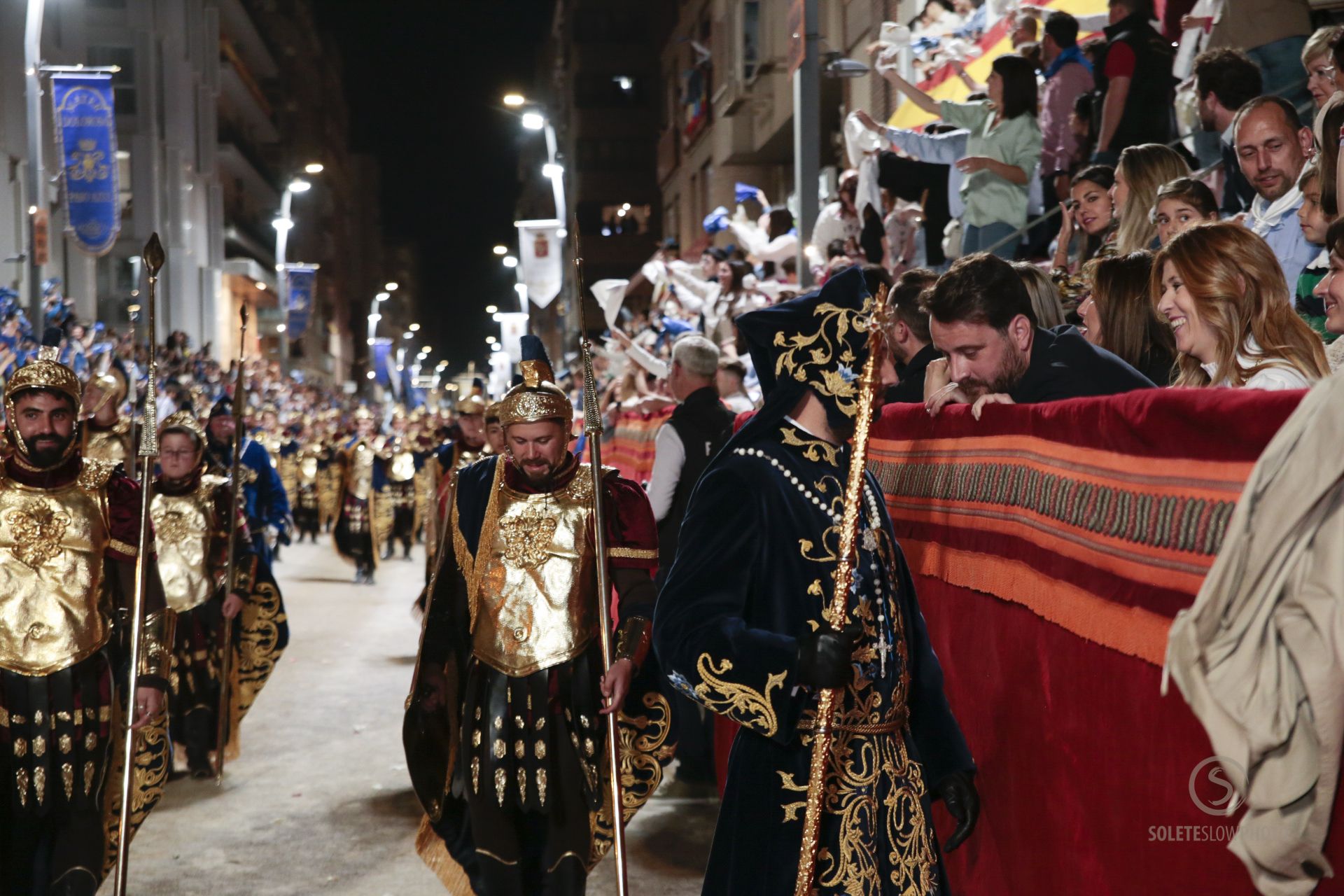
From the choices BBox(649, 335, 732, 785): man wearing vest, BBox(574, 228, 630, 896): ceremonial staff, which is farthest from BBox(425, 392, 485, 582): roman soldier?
BBox(574, 228, 630, 896): ceremonial staff

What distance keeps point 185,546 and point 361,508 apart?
1402 centimetres

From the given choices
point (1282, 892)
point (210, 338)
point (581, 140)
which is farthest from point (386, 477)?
point (581, 140)

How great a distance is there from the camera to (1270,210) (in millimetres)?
5809

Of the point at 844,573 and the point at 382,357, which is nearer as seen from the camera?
the point at 844,573

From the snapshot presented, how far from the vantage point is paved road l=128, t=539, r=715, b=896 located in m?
6.73

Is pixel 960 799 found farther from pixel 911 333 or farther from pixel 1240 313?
pixel 911 333

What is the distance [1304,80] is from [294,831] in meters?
6.32

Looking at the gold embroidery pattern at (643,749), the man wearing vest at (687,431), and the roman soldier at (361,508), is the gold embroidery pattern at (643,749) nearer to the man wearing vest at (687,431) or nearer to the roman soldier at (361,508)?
the man wearing vest at (687,431)

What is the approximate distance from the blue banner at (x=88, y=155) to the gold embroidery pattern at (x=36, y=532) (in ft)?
68.0

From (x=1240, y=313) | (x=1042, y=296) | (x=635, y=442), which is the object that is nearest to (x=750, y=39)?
(x=635, y=442)


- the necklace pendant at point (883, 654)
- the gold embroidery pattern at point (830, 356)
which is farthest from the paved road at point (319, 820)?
the gold embroidery pattern at point (830, 356)

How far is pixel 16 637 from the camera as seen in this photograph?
5625 millimetres

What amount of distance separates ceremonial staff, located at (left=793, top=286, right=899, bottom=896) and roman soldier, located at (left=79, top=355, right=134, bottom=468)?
8.20 meters

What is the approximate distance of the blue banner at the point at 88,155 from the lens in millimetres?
24438
